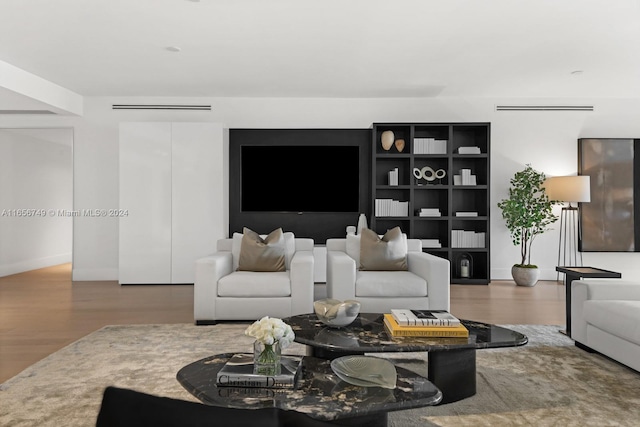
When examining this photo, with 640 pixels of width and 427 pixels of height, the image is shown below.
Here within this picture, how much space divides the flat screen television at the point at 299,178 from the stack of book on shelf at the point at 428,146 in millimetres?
844

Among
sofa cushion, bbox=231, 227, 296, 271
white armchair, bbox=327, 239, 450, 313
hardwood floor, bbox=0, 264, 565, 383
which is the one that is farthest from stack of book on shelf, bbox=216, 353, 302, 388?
sofa cushion, bbox=231, 227, 296, 271

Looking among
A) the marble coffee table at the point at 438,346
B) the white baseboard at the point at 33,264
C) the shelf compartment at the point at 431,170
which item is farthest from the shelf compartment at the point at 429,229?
the white baseboard at the point at 33,264

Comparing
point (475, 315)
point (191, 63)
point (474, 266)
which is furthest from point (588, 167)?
point (191, 63)

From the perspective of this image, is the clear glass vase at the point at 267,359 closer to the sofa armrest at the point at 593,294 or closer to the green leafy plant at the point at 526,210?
the sofa armrest at the point at 593,294

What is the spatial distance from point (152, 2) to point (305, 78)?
2442mm

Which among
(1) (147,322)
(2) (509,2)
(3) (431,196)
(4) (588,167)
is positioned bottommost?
(1) (147,322)

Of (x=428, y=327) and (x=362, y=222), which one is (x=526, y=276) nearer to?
(x=362, y=222)

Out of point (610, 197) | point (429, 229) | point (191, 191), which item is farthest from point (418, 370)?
point (610, 197)

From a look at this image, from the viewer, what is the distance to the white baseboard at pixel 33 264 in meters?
7.57

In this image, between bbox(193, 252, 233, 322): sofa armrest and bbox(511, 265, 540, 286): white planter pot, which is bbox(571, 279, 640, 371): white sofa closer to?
bbox(511, 265, 540, 286): white planter pot

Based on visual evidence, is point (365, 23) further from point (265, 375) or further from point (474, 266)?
point (474, 266)

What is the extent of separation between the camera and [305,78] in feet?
19.1

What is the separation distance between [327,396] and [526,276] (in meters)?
5.31

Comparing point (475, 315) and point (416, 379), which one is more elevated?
point (416, 379)
